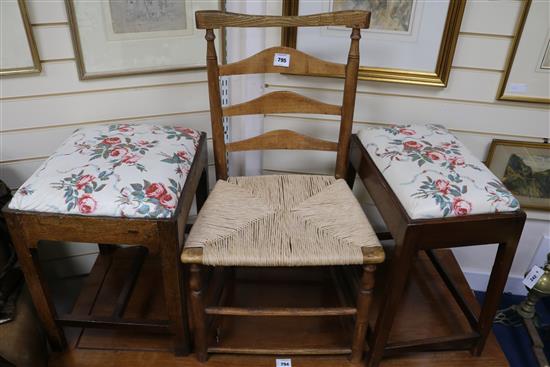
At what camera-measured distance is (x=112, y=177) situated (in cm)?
111

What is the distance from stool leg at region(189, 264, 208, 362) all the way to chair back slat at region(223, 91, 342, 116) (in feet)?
1.62

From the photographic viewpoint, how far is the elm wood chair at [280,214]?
1.12 metres

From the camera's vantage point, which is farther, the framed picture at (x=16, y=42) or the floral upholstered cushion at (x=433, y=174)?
the framed picture at (x=16, y=42)

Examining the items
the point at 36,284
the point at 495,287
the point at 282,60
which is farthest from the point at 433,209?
the point at 36,284

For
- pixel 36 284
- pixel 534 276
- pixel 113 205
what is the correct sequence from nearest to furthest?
pixel 113 205
pixel 36 284
pixel 534 276

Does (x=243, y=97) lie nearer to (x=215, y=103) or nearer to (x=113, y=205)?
(x=215, y=103)

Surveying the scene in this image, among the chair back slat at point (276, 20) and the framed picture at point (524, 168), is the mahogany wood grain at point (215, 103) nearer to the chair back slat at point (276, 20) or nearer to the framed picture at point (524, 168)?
the chair back slat at point (276, 20)

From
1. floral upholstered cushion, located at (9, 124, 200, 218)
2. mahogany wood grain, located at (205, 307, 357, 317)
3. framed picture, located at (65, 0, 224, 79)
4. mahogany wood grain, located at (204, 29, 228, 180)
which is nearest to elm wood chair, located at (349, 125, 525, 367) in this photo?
mahogany wood grain, located at (205, 307, 357, 317)

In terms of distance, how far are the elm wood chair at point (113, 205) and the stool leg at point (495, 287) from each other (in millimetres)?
828

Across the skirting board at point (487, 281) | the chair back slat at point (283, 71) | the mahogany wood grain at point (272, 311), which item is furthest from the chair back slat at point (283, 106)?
the skirting board at point (487, 281)

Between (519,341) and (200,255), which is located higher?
(200,255)

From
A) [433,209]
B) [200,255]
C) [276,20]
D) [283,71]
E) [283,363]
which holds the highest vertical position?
[276,20]

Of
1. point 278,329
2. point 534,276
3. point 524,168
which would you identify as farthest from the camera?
point 524,168

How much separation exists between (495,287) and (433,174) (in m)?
0.36
